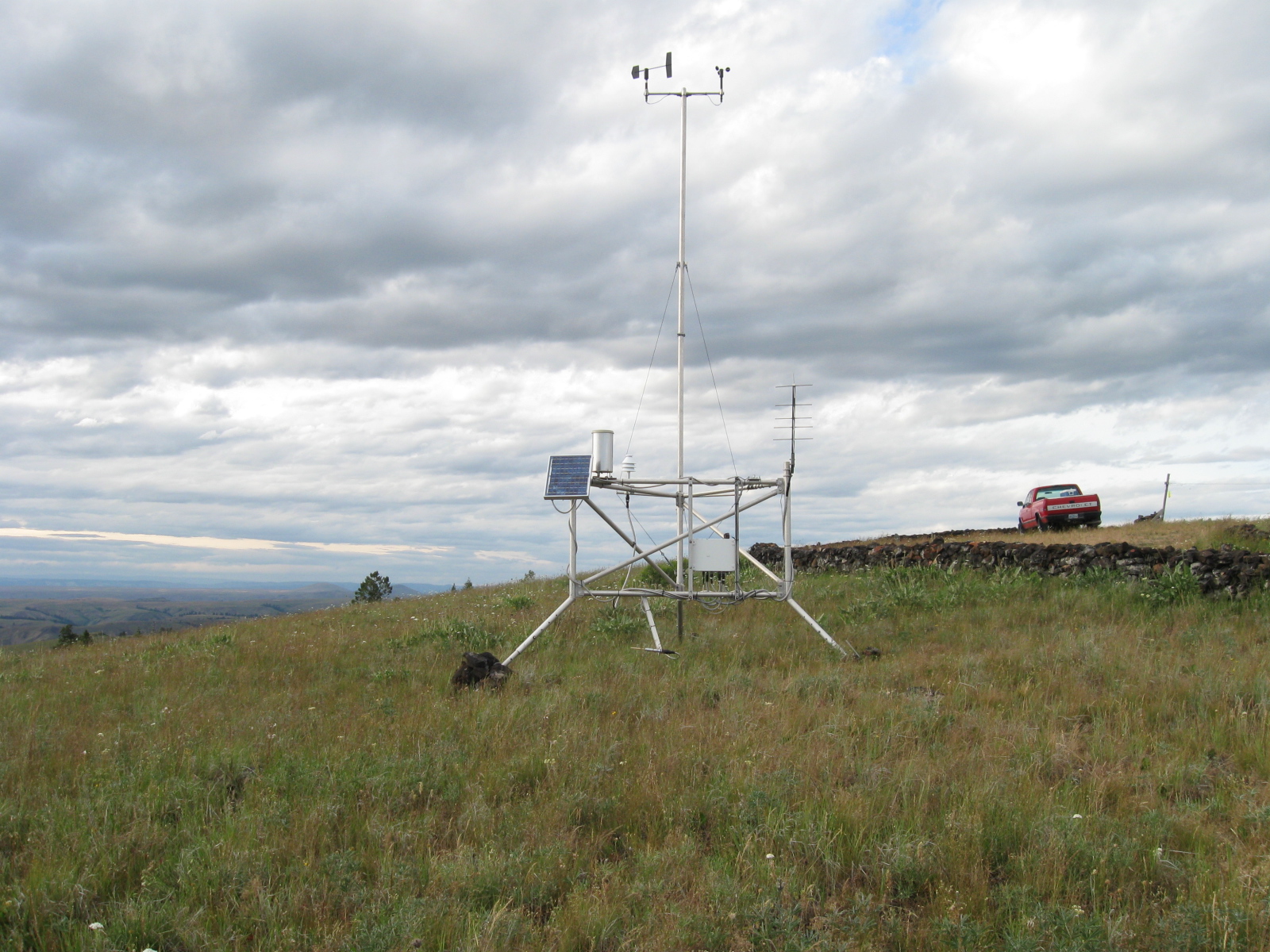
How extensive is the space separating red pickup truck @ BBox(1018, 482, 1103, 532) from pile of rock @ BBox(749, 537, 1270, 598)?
9319mm

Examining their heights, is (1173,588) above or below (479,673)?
above

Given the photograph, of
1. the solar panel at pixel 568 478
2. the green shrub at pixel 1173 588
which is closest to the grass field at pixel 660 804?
the green shrub at pixel 1173 588

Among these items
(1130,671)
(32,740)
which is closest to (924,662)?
(1130,671)

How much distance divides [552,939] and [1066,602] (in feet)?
41.6

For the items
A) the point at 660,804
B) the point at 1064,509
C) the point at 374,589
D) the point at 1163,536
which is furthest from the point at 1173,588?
the point at 374,589

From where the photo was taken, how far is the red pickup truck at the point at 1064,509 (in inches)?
1088

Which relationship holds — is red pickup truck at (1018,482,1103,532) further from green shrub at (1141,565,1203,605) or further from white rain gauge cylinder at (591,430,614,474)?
white rain gauge cylinder at (591,430,614,474)

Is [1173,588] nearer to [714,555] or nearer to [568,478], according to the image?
[714,555]

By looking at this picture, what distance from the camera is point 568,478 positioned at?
11781mm

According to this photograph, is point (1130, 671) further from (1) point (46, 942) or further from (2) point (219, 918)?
(1) point (46, 942)

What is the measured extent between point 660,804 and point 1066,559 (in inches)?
527

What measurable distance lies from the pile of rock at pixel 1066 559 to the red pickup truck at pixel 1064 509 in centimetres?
932

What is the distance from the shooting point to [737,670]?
10383 mm

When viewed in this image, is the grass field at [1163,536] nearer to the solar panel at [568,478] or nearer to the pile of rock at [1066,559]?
the pile of rock at [1066,559]
